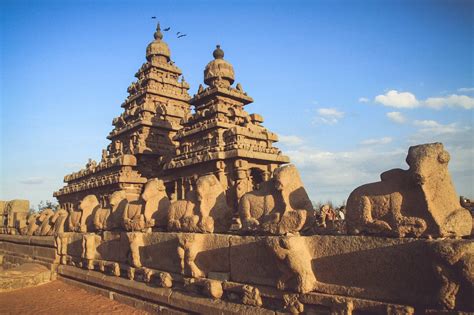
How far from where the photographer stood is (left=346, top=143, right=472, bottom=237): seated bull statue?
3.11m

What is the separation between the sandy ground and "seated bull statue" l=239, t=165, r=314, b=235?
2584 millimetres

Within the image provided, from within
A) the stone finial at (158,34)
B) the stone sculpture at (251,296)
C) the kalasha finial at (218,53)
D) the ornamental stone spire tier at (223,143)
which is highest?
the stone finial at (158,34)

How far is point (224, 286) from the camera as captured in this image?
443 cm

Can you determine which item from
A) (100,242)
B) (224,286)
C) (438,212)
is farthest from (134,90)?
(438,212)

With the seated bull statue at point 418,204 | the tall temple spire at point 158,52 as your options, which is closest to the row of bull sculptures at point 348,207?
the seated bull statue at point 418,204

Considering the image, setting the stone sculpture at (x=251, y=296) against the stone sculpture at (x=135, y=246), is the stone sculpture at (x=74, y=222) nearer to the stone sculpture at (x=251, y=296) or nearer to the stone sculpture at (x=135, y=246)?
the stone sculpture at (x=135, y=246)

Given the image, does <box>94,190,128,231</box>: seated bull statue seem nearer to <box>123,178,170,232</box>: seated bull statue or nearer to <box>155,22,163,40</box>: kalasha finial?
<box>123,178,170,232</box>: seated bull statue

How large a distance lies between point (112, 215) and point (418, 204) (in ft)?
21.2

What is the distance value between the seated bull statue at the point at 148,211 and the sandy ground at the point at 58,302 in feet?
4.75

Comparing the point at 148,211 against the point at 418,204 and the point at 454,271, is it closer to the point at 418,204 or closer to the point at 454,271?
the point at 418,204

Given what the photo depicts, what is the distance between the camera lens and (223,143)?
13.5 meters

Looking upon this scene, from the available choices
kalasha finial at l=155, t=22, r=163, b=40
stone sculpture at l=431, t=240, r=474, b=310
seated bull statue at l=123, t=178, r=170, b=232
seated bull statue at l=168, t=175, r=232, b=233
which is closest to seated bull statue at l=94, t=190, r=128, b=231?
seated bull statue at l=123, t=178, r=170, b=232

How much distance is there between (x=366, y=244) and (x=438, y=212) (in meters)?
0.74

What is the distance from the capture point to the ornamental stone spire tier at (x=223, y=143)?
1259 centimetres
